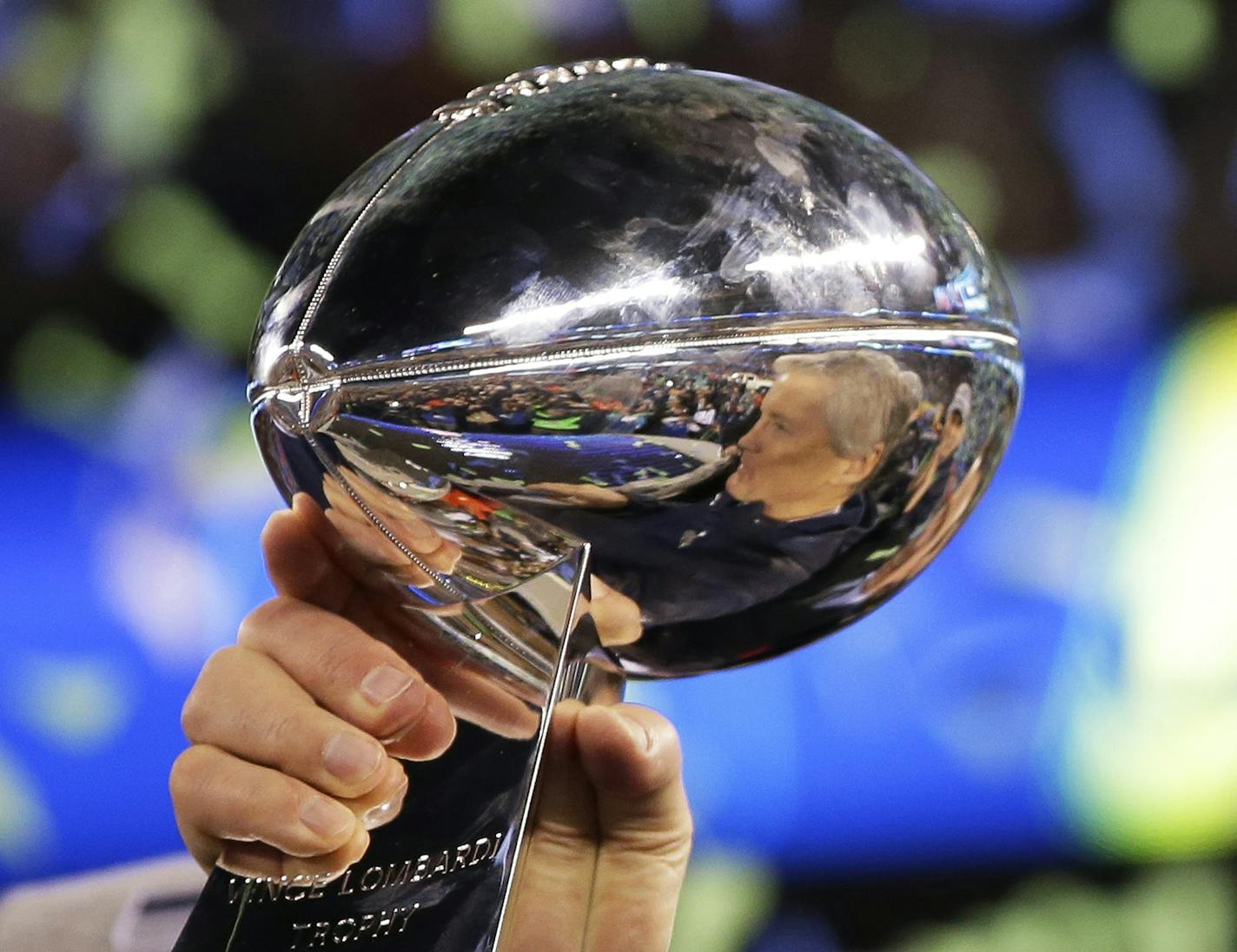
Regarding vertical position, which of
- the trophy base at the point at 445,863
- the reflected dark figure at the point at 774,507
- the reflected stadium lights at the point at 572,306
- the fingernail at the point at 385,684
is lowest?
the trophy base at the point at 445,863

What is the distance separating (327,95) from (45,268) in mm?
217

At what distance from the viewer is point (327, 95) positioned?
835mm

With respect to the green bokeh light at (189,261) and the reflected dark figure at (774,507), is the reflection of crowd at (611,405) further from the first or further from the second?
the green bokeh light at (189,261)

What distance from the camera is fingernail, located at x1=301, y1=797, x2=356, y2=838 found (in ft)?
0.97

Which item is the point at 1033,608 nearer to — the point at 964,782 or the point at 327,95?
the point at 964,782

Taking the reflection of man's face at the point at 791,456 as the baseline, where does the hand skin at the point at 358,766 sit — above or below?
below

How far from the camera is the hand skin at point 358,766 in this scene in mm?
302

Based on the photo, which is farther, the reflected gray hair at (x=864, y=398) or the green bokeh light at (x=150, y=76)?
the green bokeh light at (x=150, y=76)

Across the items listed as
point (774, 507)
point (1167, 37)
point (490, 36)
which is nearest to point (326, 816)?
point (774, 507)

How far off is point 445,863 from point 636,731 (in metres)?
0.06

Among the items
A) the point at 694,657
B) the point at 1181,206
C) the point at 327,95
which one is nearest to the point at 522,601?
the point at 694,657

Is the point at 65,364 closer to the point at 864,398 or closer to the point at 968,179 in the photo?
the point at 968,179

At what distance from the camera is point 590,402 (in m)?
0.27

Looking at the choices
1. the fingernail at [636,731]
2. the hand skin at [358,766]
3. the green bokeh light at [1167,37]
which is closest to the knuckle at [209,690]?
the hand skin at [358,766]
